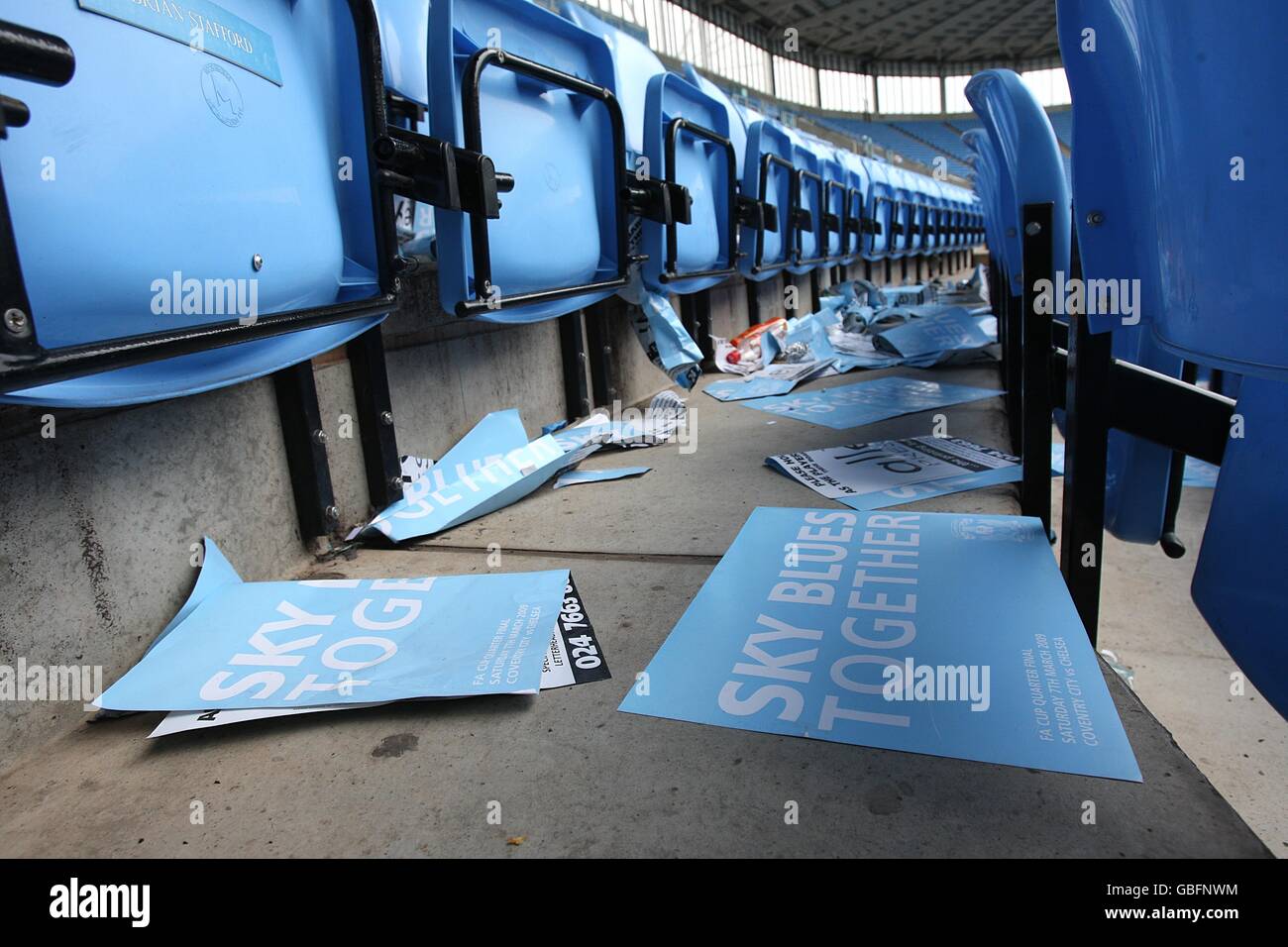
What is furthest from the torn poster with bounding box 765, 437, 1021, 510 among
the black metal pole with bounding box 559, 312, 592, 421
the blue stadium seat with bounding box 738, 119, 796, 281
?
the blue stadium seat with bounding box 738, 119, 796, 281

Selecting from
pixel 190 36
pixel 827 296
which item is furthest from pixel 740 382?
pixel 827 296

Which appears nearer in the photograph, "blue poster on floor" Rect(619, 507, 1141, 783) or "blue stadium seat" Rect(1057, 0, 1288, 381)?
"blue stadium seat" Rect(1057, 0, 1288, 381)

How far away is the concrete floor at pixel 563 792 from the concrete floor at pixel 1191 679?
69cm

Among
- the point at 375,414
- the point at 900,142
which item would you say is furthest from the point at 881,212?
the point at 900,142

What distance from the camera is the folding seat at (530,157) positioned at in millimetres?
968

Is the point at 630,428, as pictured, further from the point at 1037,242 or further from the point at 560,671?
the point at 560,671

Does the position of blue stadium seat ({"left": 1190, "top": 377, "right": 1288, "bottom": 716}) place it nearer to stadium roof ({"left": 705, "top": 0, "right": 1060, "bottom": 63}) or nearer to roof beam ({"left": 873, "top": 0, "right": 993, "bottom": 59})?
stadium roof ({"left": 705, "top": 0, "right": 1060, "bottom": 63})

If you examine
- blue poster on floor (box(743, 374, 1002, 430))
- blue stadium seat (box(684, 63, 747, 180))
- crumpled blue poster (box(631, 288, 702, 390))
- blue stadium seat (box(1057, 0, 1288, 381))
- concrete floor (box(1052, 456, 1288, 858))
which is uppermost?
blue stadium seat (box(684, 63, 747, 180))

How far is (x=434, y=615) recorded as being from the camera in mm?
778

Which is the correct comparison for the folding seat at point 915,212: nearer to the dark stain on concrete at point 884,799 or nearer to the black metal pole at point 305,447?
the black metal pole at point 305,447

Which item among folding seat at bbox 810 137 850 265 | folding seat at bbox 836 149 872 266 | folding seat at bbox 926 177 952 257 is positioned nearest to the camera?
folding seat at bbox 810 137 850 265

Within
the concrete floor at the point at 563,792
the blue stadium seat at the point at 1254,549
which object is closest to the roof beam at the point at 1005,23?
the blue stadium seat at the point at 1254,549

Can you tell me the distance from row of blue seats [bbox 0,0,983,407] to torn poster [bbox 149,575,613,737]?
0.85ft

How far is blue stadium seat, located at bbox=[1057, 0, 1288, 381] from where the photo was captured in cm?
30
